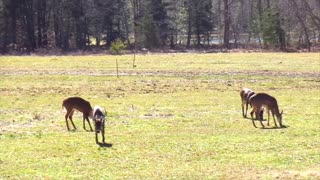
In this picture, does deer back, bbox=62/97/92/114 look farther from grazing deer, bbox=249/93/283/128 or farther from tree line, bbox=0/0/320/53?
tree line, bbox=0/0/320/53

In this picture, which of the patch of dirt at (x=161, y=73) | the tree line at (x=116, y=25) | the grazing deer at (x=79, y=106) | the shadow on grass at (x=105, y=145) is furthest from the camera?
the tree line at (x=116, y=25)

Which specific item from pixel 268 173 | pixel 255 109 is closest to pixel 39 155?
pixel 268 173

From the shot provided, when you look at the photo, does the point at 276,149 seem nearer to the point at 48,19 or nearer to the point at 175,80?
the point at 175,80

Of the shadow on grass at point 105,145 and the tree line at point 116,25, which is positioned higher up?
the tree line at point 116,25

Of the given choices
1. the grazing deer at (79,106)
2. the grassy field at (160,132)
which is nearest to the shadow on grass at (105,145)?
the grassy field at (160,132)

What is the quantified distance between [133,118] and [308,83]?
19.1m

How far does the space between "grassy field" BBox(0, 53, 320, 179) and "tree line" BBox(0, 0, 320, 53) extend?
50.4 meters

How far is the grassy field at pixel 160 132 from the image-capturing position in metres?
14.4

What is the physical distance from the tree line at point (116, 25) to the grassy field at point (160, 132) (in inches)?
1982

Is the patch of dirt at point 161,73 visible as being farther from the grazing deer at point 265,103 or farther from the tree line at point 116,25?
the tree line at point 116,25

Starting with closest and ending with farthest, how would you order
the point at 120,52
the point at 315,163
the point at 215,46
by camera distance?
the point at 315,163, the point at 120,52, the point at 215,46

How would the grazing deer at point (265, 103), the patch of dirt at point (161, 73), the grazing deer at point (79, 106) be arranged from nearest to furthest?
the grazing deer at point (79, 106) → the grazing deer at point (265, 103) → the patch of dirt at point (161, 73)

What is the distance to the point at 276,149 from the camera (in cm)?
1678

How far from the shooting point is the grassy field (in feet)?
47.2
